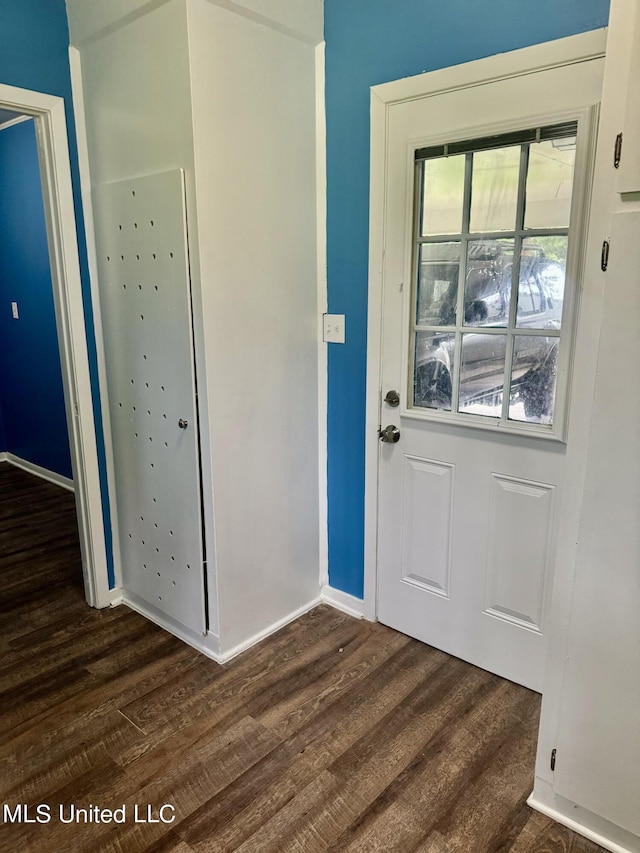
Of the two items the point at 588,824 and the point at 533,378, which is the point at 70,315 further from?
the point at 588,824

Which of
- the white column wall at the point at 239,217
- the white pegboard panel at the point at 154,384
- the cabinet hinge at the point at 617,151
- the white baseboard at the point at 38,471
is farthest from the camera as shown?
the white baseboard at the point at 38,471

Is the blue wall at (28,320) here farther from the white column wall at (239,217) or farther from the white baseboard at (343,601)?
the white baseboard at (343,601)

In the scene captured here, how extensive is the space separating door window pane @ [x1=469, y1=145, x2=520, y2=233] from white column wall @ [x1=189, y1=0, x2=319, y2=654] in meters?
0.68

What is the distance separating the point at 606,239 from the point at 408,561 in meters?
1.45

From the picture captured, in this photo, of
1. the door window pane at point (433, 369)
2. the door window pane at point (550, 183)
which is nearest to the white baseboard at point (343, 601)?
the door window pane at point (433, 369)

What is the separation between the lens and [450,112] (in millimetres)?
1933

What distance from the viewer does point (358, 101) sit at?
2.16 meters

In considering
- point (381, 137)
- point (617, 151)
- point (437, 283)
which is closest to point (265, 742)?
point (437, 283)

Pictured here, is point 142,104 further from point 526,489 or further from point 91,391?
point 526,489

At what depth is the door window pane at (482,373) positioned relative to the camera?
1.98 meters

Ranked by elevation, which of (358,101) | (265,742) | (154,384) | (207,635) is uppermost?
(358,101)

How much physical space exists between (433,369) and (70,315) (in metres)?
1.46

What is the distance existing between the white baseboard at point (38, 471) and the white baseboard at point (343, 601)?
2.13 metres

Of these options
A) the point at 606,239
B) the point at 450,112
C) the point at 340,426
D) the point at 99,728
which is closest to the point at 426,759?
the point at 99,728
